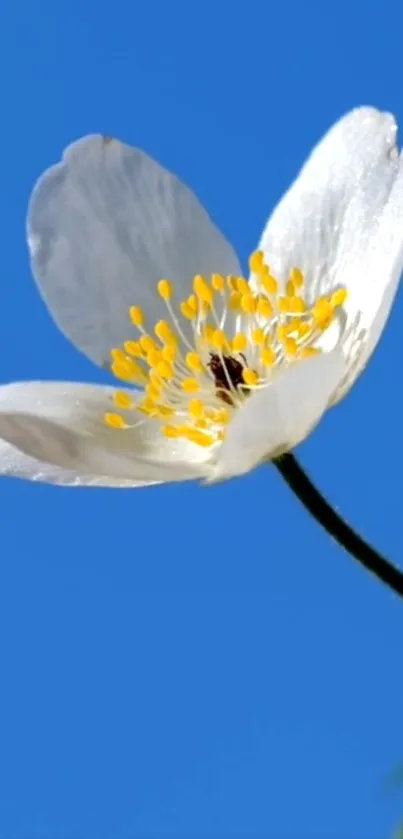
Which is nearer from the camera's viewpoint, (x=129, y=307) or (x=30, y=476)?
(x=30, y=476)

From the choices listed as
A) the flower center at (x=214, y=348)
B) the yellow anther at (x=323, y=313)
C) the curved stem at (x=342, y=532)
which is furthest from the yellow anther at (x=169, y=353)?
the curved stem at (x=342, y=532)

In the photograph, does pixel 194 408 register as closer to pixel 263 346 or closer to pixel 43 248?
pixel 263 346

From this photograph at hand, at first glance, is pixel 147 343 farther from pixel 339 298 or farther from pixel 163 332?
pixel 339 298

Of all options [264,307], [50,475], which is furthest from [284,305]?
[50,475]

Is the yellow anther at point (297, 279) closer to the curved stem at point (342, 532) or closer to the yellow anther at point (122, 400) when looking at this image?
the yellow anther at point (122, 400)

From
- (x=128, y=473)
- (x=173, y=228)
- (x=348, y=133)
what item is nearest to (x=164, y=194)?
(x=173, y=228)
